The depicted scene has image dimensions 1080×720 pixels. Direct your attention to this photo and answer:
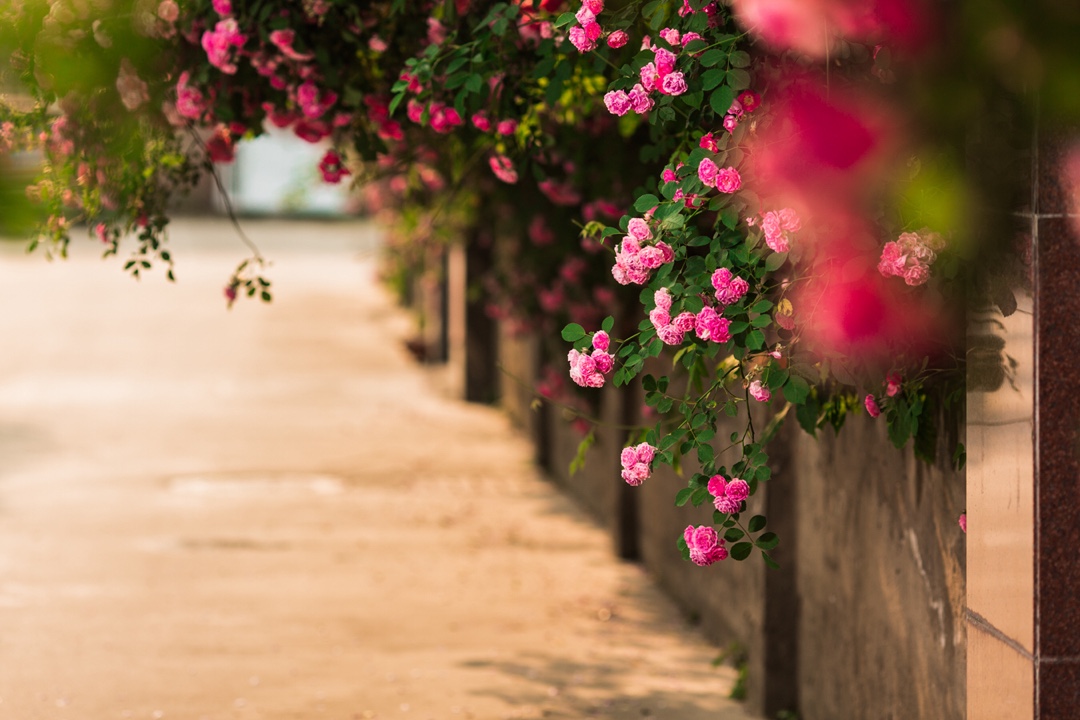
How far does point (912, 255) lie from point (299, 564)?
5367mm

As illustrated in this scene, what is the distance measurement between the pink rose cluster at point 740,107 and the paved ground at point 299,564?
9.30 feet

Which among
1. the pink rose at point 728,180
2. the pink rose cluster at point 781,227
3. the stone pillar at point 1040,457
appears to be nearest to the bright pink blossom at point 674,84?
the pink rose at point 728,180

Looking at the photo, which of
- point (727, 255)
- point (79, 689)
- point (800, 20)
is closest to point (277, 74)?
point (727, 255)

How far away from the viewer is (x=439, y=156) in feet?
21.5

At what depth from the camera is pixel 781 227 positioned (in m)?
3.28

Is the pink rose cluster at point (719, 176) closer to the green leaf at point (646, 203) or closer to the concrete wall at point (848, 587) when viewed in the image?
the green leaf at point (646, 203)

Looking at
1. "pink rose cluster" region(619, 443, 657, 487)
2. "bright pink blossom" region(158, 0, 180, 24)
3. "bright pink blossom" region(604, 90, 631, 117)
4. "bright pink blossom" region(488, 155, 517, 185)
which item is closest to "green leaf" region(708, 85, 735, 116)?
"bright pink blossom" region(604, 90, 631, 117)

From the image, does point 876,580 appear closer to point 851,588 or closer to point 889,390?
point 851,588

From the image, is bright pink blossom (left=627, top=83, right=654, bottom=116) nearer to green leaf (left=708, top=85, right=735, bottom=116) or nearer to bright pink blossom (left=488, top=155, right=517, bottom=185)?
green leaf (left=708, top=85, right=735, bottom=116)

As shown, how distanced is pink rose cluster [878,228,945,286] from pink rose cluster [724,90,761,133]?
473 mm

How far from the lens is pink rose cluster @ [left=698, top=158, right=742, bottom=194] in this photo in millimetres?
3361

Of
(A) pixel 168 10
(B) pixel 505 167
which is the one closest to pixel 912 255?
(B) pixel 505 167

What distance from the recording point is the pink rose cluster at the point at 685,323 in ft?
11.1

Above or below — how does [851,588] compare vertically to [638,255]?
below
